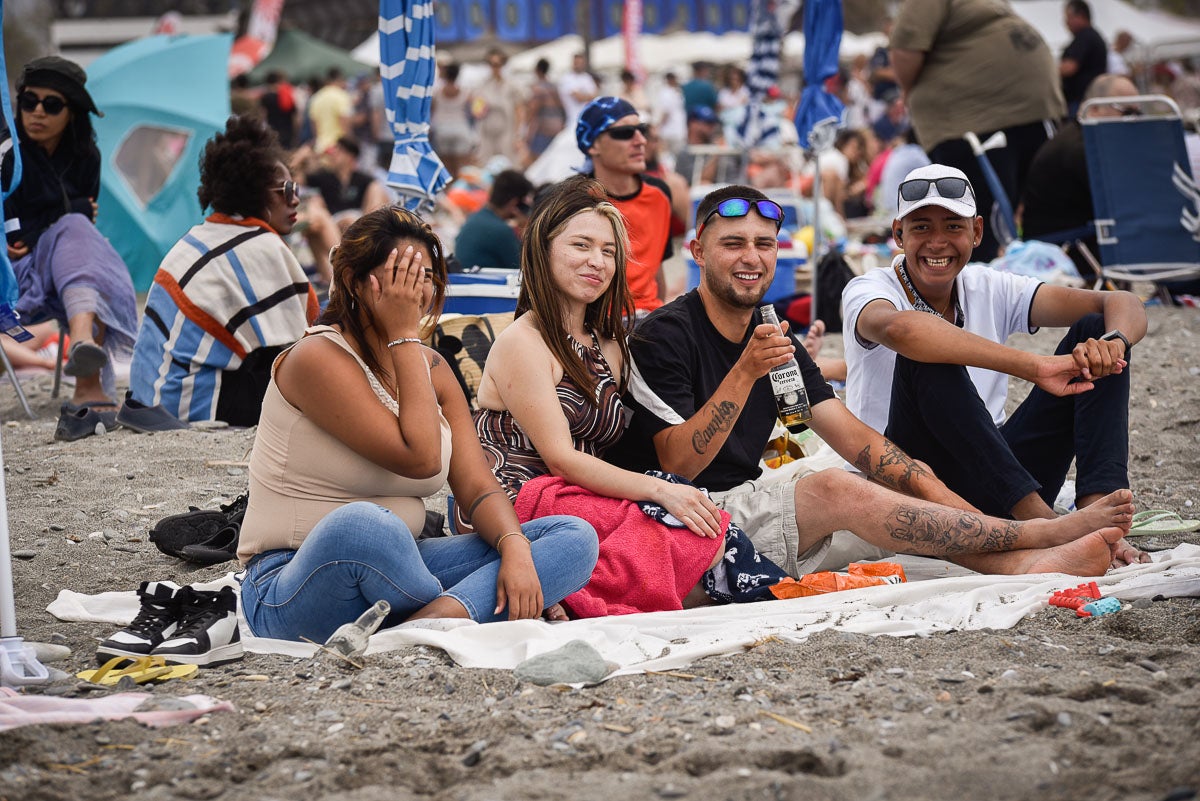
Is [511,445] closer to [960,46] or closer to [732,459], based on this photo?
[732,459]

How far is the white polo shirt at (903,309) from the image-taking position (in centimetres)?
402

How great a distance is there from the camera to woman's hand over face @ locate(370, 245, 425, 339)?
3.08 metres

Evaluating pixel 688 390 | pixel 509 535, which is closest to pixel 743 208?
pixel 688 390

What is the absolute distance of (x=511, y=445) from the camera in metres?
3.64

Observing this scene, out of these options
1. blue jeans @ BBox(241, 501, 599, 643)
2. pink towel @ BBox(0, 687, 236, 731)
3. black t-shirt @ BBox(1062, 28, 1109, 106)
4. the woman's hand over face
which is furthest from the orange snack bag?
black t-shirt @ BBox(1062, 28, 1109, 106)

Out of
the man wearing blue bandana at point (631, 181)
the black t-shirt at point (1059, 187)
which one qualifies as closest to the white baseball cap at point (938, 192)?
the man wearing blue bandana at point (631, 181)

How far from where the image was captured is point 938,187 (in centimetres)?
396

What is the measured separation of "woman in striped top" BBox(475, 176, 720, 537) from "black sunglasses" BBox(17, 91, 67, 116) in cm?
376

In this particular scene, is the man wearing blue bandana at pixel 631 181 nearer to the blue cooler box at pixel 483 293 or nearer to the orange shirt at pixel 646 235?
the orange shirt at pixel 646 235

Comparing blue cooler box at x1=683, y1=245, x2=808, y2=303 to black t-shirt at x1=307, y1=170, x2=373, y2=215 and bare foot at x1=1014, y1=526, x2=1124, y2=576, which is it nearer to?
Answer: bare foot at x1=1014, y1=526, x2=1124, y2=576

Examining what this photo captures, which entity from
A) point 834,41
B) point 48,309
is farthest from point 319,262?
point 834,41

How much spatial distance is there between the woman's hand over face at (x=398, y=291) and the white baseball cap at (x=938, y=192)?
1719 mm

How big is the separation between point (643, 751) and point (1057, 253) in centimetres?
654

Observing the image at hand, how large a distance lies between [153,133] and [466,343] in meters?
6.22
